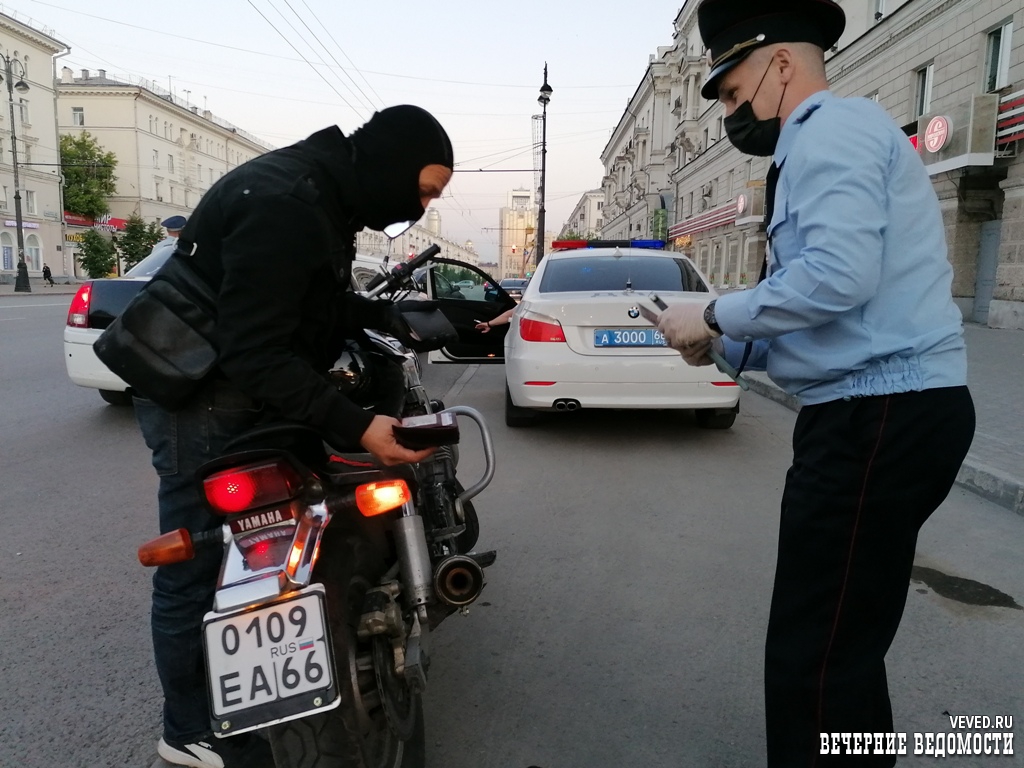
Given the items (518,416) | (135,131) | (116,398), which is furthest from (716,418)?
(135,131)

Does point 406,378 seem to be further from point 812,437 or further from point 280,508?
point 812,437

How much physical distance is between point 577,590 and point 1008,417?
525 centimetres

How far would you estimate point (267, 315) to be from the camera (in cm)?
171

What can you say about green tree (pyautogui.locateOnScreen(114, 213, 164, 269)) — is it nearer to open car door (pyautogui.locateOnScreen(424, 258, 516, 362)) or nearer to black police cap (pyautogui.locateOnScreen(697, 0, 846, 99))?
open car door (pyautogui.locateOnScreen(424, 258, 516, 362))

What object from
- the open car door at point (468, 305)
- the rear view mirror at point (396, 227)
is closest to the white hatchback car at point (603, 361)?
the open car door at point (468, 305)

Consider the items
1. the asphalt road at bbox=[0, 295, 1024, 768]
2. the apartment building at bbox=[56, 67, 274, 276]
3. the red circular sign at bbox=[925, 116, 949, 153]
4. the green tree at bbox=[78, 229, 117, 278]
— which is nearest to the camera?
the asphalt road at bbox=[0, 295, 1024, 768]

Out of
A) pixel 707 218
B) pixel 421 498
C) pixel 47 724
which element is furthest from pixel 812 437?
pixel 707 218

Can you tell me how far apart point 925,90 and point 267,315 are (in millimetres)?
23516

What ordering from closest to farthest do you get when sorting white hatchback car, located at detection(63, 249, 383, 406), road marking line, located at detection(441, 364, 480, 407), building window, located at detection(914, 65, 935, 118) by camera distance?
white hatchback car, located at detection(63, 249, 383, 406)
road marking line, located at detection(441, 364, 480, 407)
building window, located at detection(914, 65, 935, 118)

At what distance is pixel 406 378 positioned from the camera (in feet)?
8.95

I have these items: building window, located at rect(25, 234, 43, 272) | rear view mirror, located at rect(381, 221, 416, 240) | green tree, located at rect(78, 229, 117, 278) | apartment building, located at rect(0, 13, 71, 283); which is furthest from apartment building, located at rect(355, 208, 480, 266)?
building window, located at rect(25, 234, 43, 272)

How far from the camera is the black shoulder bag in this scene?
1874mm

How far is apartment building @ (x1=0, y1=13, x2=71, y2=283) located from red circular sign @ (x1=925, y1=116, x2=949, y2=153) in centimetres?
5315

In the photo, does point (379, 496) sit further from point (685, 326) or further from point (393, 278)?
point (393, 278)
